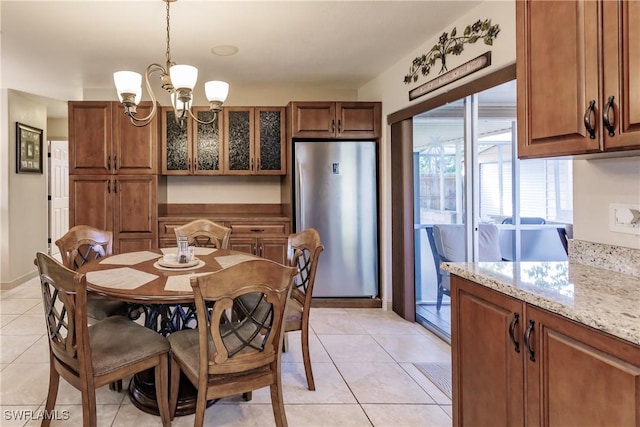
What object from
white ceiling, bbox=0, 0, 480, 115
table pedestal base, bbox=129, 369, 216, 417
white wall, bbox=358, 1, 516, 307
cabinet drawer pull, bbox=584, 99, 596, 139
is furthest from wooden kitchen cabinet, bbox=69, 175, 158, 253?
cabinet drawer pull, bbox=584, 99, 596, 139

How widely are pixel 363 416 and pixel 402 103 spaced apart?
2.69 m

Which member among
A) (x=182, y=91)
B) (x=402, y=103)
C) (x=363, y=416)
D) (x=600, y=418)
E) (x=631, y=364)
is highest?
(x=402, y=103)

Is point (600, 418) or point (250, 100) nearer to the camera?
point (600, 418)

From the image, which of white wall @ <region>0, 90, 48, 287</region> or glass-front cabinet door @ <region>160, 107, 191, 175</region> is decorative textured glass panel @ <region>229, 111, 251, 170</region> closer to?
glass-front cabinet door @ <region>160, 107, 191, 175</region>

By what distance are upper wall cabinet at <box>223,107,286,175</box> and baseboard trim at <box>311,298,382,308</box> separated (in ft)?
4.81

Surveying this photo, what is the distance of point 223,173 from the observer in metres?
4.25

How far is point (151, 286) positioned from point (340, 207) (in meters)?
2.38

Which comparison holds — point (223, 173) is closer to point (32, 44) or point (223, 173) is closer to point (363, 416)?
point (32, 44)

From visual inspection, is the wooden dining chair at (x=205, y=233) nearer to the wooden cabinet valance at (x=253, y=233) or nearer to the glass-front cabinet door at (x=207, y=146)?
the wooden cabinet valance at (x=253, y=233)

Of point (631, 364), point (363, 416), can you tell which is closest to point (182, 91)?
point (363, 416)

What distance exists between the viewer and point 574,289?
1221 millimetres

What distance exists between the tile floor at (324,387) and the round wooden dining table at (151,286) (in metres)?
0.10

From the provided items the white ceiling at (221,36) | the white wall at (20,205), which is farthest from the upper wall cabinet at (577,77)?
the white wall at (20,205)

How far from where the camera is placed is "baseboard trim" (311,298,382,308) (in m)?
4.03
